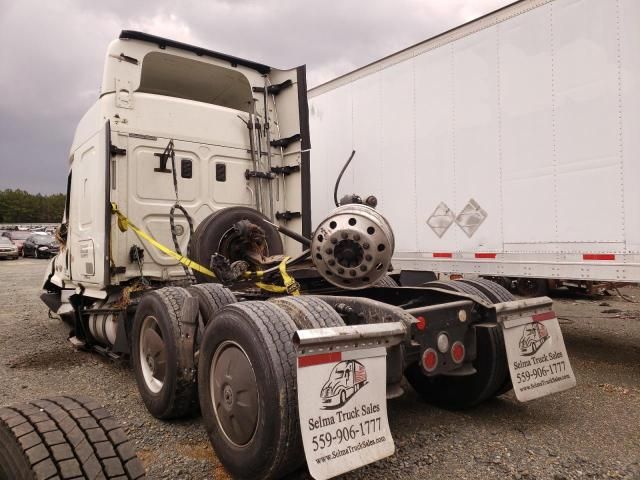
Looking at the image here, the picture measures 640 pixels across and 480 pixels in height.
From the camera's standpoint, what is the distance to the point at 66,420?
1.85 m

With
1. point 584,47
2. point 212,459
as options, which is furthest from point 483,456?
point 584,47

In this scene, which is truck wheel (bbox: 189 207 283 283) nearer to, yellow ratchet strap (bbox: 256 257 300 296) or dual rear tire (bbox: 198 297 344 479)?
yellow ratchet strap (bbox: 256 257 300 296)

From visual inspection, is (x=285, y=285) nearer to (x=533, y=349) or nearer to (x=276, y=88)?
(x=533, y=349)

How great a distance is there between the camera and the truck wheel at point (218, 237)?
4.14 metres

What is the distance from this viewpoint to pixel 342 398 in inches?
89.6

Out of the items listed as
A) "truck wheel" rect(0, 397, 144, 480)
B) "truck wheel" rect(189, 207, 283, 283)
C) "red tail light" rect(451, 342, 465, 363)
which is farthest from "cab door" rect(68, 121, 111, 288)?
"red tail light" rect(451, 342, 465, 363)

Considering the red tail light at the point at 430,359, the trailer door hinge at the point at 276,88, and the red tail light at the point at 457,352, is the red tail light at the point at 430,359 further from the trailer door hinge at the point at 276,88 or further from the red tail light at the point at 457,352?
the trailer door hinge at the point at 276,88

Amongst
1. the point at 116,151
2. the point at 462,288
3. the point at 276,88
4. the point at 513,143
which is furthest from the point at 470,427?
the point at 276,88

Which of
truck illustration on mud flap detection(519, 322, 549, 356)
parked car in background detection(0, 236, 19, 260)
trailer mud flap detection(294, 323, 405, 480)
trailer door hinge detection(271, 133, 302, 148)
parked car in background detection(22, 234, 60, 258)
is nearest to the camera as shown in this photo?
trailer mud flap detection(294, 323, 405, 480)

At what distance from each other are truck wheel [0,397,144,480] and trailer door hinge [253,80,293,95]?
4.36 m

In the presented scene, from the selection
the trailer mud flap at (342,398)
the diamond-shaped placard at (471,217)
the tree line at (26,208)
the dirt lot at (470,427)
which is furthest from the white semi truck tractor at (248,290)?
the tree line at (26,208)

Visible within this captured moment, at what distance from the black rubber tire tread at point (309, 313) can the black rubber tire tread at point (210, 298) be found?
2.50 feet

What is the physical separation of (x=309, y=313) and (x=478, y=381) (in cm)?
158

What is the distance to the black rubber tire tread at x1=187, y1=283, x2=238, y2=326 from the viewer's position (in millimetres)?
3408
